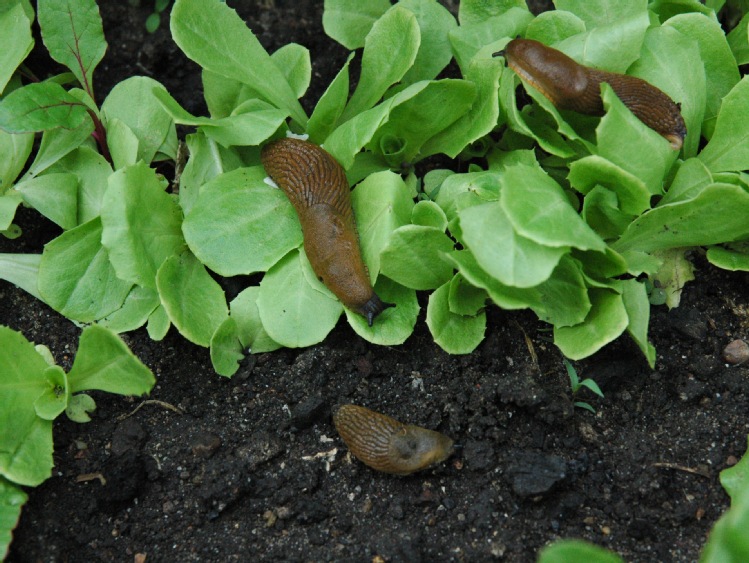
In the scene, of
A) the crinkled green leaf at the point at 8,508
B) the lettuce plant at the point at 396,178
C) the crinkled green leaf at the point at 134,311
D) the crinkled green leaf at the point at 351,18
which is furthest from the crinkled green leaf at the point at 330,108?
the crinkled green leaf at the point at 8,508

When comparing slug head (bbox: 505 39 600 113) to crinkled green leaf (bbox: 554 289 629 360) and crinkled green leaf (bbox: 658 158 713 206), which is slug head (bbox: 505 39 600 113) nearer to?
crinkled green leaf (bbox: 658 158 713 206)

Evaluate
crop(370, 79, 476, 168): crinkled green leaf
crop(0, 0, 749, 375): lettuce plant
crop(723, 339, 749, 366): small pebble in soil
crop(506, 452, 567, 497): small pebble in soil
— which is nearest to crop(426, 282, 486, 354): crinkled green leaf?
crop(0, 0, 749, 375): lettuce plant

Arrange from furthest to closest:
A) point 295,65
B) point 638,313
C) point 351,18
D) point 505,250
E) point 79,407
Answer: point 351,18 → point 295,65 → point 79,407 → point 638,313 → point 505,250

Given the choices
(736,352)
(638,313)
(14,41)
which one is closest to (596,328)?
(638,313)

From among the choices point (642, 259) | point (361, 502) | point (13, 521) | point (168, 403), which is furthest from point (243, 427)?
point (642, 259)

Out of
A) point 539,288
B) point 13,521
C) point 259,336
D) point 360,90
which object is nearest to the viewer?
point 13,521

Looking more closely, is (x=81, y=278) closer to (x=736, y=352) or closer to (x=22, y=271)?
(x=22, y=271)

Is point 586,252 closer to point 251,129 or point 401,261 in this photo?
point 401,261

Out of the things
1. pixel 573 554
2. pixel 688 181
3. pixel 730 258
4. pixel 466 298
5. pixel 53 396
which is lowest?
pixel 53 396
